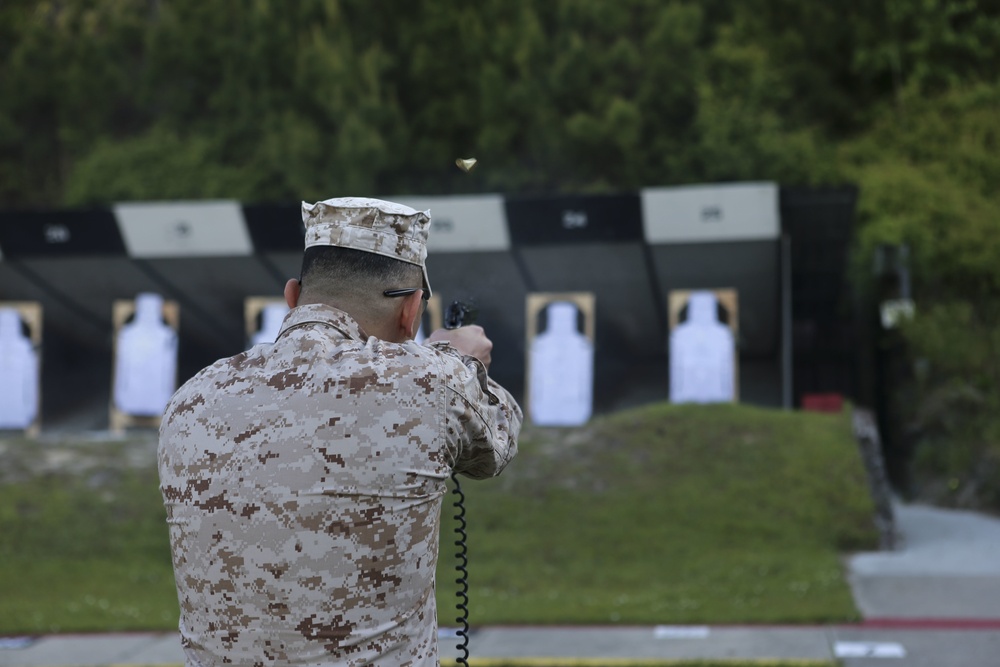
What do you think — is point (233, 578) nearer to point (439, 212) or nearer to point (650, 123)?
point (439, 212)

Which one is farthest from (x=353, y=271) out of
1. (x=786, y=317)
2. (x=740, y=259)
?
(x=786, y=317)

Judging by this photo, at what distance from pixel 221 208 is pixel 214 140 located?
22.2ft

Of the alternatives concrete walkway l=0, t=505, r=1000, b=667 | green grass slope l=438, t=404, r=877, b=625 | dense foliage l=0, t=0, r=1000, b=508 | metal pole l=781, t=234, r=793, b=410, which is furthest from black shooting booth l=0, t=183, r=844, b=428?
concrete walkway l=0, t=505, r=1000, b=667

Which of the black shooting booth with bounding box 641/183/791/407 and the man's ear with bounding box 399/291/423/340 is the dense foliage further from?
the man's ear with bounding box 399/291/423/340

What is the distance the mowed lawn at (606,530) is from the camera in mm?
6953

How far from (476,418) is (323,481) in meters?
0.26

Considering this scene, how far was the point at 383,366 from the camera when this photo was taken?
5.93 ft

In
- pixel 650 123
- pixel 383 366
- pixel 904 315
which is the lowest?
pixel 904 315

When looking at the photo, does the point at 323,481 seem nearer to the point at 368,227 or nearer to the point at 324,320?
the point at 324,320

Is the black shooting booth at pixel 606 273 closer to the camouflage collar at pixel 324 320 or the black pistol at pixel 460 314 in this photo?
the black pistol at pixel 460 314

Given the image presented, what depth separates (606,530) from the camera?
27.5ft

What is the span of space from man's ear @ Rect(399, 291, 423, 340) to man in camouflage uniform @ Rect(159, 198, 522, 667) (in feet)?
0.21

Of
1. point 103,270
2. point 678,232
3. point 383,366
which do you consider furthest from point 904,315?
point 383,366

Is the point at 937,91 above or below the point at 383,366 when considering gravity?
above
